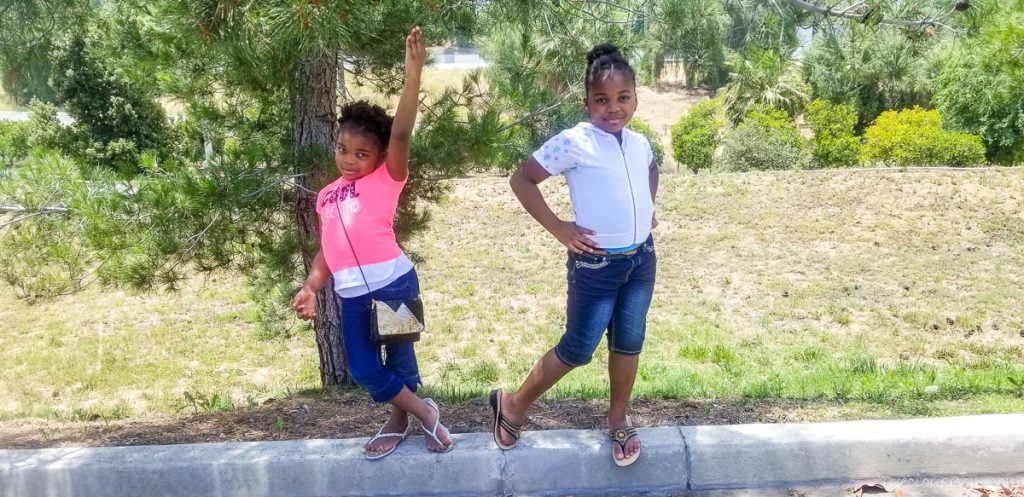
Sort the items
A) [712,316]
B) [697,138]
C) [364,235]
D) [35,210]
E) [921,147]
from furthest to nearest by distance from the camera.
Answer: [697,138], [921,147], [712,316], [35,210], [364,235]

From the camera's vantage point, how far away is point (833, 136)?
16.7 m

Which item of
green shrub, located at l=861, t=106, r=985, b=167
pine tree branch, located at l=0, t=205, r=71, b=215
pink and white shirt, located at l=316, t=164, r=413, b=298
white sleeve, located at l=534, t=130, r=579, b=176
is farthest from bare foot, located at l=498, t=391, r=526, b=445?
green shrub, located at l=861, t=106, r=985, b=167

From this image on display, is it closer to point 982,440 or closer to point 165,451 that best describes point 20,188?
point 165,451

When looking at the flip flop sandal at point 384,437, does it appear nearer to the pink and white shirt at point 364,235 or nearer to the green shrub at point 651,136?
the pink and white shirt at point 364,235

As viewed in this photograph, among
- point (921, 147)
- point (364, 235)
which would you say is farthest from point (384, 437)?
point (921, 147)

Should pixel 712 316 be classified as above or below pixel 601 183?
below

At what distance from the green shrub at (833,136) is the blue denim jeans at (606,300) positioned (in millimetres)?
14573

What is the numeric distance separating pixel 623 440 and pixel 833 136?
605 inches

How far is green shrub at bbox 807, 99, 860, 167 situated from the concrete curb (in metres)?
14.3

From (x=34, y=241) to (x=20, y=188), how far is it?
235 mm

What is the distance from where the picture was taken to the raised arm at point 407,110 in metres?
2.57

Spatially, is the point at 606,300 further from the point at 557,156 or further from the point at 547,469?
the point at 547,469

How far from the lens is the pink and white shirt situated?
2.75m

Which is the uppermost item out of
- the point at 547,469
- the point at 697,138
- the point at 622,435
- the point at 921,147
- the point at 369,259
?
the point at 697,138
